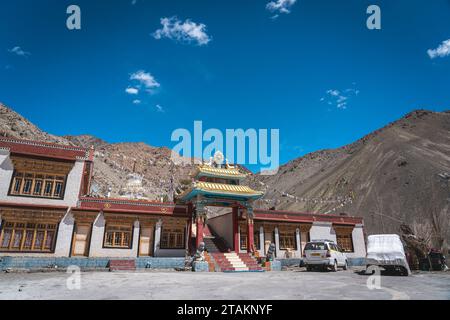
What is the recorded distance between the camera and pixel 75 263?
63.9 feet

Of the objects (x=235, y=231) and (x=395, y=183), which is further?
(x=395, y=183)

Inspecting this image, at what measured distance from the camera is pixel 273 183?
4003 inches

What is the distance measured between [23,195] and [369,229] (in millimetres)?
47060

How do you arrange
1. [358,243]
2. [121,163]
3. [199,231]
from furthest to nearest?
[121,163]
[358,243]
[199,231]

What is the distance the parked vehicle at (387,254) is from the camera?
635 inches

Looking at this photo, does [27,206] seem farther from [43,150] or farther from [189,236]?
[189,236]

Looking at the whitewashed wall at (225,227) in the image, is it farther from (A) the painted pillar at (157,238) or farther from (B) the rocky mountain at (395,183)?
(B) the rocky mountain at (395,183)

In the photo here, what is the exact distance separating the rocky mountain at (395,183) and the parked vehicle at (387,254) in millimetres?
18966

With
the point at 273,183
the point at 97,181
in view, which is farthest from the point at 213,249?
the point at 273,183

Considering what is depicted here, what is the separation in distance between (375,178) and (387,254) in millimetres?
48030

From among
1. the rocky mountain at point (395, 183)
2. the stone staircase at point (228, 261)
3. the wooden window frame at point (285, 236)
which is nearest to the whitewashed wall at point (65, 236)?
the stone staircase at point (228, 261)

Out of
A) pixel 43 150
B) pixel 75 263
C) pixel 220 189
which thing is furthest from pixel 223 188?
pixel 43 150

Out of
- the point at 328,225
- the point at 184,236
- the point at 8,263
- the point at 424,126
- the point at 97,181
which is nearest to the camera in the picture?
the point at 8,263
